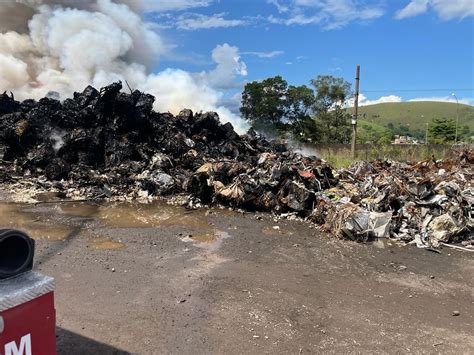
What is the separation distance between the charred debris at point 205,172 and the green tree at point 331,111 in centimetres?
2574

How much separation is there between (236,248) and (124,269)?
1721 millimetres

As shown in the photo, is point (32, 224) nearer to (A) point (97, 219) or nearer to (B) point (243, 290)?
(A) point (97, 219)

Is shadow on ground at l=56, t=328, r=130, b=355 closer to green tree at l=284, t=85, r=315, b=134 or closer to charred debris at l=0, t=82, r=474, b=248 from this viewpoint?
charred debris at l=0, t=82, r=474, b=248

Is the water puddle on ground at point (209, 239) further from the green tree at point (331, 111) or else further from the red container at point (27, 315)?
the green tree at point (331, 111)

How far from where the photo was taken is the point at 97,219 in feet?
24.6

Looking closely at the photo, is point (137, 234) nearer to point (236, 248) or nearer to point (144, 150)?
point (236, 248)

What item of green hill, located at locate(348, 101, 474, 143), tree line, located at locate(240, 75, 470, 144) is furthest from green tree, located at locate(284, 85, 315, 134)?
green hill, located at locate(348, 101, 474, 143)

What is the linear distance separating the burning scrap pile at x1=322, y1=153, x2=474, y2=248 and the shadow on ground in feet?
14.3

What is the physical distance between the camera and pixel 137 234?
21.6ft

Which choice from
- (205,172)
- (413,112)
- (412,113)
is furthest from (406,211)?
(413,112)

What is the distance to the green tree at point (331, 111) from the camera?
38500 mm

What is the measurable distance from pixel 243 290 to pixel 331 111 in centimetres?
3712

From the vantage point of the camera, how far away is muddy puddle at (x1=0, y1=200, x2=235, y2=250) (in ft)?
21.0

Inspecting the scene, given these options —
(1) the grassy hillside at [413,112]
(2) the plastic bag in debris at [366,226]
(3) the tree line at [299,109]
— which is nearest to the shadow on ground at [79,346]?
(2) the plastic bag in debris at [366,226]
